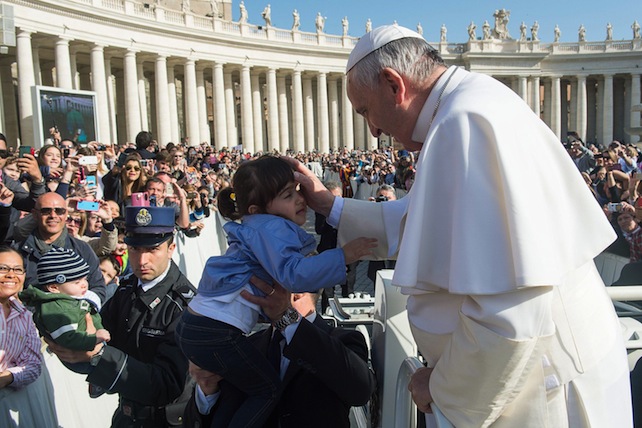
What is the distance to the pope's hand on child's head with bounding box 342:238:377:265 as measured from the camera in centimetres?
257

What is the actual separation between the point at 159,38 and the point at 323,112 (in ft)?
61.7

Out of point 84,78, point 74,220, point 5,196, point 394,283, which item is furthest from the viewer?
point 84,78

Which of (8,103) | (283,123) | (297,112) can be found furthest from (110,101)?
(297,112)

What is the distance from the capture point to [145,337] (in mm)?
3207

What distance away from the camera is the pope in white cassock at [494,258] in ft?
5.02

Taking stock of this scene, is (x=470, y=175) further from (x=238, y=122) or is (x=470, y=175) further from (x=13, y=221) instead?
(x=238, y=122)

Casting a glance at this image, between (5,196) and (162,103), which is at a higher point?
(162,103)

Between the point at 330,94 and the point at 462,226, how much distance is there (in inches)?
2264

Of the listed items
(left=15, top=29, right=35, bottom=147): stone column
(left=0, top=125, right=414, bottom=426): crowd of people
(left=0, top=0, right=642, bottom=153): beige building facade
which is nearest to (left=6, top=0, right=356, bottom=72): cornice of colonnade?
(left=0, top=0, right=642, bottom=153): beige building facade

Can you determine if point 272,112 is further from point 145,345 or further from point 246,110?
point 145,345

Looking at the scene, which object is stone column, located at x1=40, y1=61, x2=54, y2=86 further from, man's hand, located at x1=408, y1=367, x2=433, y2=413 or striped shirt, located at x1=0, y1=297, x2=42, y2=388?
man's hand, located at x1=408, y1=367, x2=433, y2=413

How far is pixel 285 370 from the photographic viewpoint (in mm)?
2691

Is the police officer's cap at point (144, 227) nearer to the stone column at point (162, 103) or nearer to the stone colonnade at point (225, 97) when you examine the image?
the stone colonnade at point (225, 97)

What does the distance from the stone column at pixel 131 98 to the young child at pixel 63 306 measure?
3638cm
